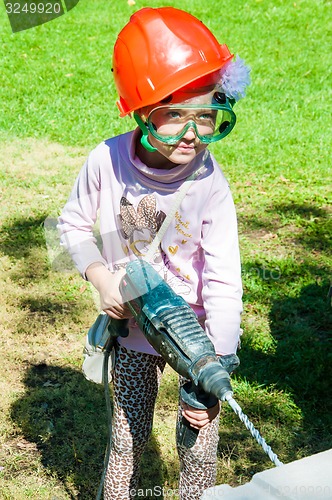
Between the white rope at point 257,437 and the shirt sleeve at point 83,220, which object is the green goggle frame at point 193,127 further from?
the white rope at point 257,437

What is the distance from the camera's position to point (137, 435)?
2732mm

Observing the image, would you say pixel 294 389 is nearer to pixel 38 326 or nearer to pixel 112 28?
pixel 38 326

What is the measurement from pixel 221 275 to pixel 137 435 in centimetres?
76

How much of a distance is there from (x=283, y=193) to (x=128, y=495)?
3.58m

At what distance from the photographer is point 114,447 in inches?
109

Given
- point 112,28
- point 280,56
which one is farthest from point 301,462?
point 112,28

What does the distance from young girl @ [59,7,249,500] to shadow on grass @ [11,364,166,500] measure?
76cm

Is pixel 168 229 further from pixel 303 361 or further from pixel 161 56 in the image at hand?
pixel 303 361

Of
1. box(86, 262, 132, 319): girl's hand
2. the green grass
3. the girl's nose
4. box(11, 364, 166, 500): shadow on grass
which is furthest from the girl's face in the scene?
box(11, 364, 166, 500): shadow on grass

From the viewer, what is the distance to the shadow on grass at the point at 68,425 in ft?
11.1

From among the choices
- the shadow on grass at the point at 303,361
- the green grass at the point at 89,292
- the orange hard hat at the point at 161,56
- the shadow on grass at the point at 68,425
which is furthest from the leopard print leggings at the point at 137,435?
the shadow on grass at the point at 303,361

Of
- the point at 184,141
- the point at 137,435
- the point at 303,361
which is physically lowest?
the point at 303,361

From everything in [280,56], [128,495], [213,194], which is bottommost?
[280,56]

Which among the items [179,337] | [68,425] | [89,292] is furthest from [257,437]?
[89,292]
